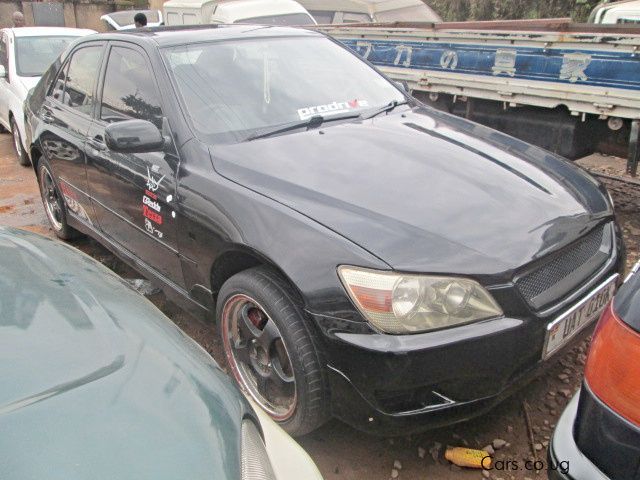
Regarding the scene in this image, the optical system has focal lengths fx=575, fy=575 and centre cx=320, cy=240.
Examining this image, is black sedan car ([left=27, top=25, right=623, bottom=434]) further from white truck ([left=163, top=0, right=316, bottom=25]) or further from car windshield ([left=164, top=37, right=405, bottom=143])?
white truck ([left=163, top=0, right=316, bottom=25])

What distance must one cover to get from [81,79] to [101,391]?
313 cm

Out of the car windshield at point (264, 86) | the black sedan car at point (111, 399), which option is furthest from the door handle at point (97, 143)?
the black sedan car at point (111, 399)

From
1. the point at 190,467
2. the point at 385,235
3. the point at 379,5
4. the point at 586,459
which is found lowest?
the point at 586,459

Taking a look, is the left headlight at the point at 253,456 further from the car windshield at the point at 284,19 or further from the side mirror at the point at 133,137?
the car windshield at the point at 284,19

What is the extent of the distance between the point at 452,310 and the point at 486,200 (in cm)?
58

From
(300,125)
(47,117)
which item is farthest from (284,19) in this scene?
(300,125)

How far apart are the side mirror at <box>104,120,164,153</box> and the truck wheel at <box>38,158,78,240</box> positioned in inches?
74.8

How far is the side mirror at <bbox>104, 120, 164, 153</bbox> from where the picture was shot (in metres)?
2.70

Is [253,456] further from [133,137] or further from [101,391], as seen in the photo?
[133,137]

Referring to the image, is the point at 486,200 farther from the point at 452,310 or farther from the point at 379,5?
the point at 379,5

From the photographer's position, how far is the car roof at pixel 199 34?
317cm

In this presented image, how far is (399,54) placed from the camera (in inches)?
261

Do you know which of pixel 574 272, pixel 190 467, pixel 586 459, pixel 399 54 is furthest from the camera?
pixel 399 54

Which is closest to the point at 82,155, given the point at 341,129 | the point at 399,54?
the point at 341,129
